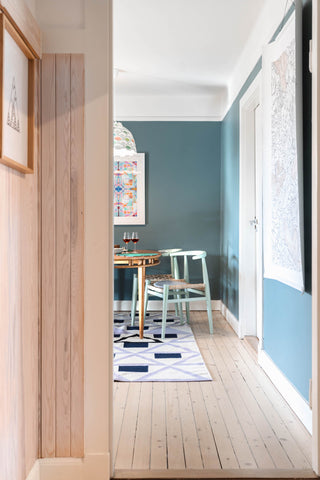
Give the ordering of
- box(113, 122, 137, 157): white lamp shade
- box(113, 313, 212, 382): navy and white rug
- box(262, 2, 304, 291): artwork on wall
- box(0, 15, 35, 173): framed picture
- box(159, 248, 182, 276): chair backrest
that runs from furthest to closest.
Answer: box(159, 248, 182, 276): chair backrest → box(113, 122, 137, 157): white lamp shade → box(113, 313, 212, 382): navy and white rug → box(262, 2, 304, 291): artwork on wall → box(0, 15, 35, 173): framed picture

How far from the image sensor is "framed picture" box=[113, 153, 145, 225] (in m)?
5.22

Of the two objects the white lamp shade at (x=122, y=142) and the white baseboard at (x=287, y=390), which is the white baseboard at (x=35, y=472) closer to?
the white baseboard at (x=287, y=390)

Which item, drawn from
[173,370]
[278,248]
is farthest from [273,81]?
[173,370]

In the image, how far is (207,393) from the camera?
2.68 metres

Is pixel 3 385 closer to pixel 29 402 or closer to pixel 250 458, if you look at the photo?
pixel 29 402

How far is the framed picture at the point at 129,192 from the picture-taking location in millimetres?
5219

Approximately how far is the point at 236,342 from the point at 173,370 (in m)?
0.95

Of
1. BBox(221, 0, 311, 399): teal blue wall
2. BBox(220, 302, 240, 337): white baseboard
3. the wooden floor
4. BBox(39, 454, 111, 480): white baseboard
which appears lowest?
the wooden floor

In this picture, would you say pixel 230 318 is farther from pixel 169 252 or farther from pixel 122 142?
pixel 122 142

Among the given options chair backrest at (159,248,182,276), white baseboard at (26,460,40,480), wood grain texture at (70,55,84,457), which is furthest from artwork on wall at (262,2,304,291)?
chair backrest at (159,248,182,276)

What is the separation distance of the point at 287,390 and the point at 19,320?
171 centimetres

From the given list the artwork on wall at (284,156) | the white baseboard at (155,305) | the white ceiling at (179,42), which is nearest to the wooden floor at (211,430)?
the artwork on wall at (284,156)

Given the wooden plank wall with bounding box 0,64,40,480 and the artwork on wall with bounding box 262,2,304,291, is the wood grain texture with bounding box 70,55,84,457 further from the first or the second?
the artwork on wall with bounding box 262,2,304,291

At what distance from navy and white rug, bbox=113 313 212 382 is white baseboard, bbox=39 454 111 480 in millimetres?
1210
